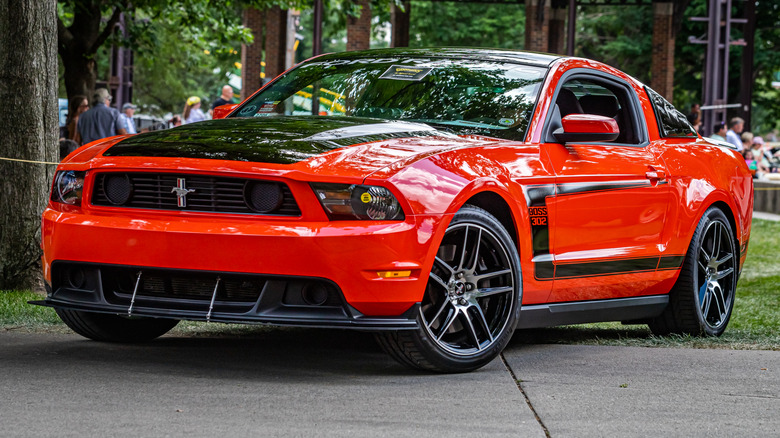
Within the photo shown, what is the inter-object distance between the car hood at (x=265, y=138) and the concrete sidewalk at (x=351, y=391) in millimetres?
934

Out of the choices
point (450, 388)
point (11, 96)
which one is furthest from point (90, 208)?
Answer: point (11, 96)

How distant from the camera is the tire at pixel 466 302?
507cm

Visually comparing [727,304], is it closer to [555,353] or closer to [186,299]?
[555,353]

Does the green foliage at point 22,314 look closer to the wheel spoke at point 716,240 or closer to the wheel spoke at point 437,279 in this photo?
the wheel spoke at point 437,279

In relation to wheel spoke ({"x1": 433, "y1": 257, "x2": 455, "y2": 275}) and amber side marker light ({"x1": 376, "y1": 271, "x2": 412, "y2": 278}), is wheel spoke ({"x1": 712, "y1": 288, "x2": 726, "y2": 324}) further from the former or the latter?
amber side marker light ({"x1": 376, "y1": 271, "x2": 412, "y2": 278})

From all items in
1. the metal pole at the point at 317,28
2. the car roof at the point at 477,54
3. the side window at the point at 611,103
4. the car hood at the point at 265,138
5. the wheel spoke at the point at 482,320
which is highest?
the metal pole at the point at 317,28

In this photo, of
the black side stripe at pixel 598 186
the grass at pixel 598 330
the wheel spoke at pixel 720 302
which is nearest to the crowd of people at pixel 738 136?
the grass at pixel 598 330

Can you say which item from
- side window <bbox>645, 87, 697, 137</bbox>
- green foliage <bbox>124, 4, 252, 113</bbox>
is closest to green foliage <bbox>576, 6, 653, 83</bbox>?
green foliage <bbox>124, 4, 252, 113</bbox>

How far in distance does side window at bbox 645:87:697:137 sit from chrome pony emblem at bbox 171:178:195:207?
10.6ft

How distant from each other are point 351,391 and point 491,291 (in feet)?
2.87

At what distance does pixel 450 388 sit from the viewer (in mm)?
4941

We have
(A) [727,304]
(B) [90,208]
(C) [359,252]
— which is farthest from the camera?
(A) [727,304]

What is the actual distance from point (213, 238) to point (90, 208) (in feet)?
2.39

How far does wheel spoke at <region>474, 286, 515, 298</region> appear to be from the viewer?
17.3ft
